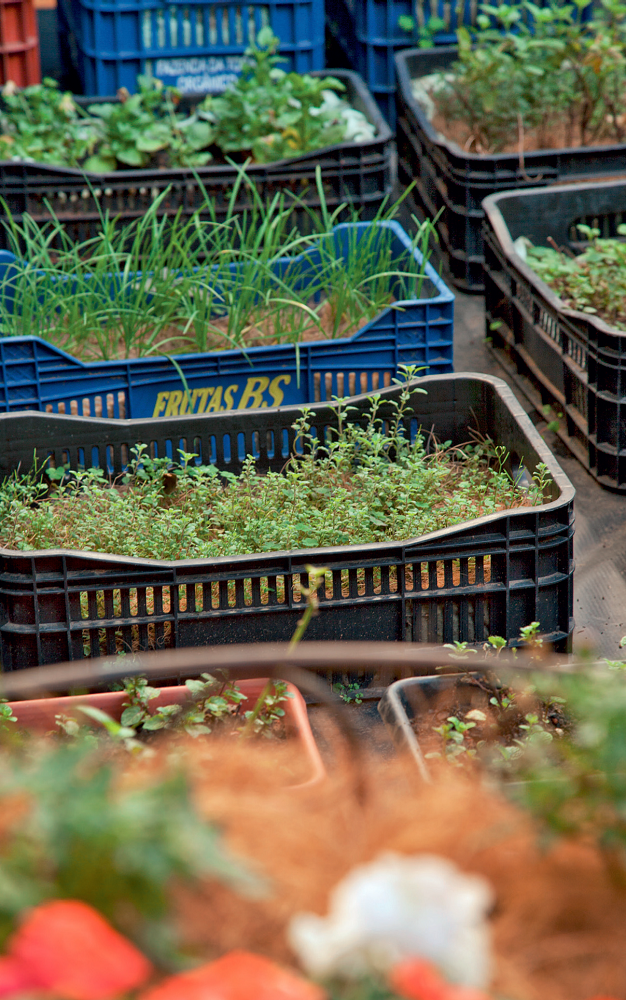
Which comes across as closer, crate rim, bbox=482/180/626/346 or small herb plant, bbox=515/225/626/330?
crate rim, bbox=482/180/626/346

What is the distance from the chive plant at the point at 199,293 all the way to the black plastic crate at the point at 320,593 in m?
1.11

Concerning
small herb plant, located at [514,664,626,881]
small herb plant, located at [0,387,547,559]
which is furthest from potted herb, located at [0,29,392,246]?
small herb plant, located at [514,664,626,881]

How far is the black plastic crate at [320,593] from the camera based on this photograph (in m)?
2.44

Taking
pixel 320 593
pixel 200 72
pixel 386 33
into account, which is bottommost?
pixel 320 593

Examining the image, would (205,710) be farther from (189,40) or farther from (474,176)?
(189,40)

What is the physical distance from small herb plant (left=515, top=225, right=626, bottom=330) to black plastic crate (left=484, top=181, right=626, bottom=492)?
111 mm

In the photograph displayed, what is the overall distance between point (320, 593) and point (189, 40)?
354 centimetres

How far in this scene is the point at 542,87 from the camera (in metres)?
4.87

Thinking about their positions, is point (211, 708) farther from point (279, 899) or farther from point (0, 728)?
point (279, 899)

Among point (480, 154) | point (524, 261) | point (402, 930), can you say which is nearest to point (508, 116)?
point (480, 154)

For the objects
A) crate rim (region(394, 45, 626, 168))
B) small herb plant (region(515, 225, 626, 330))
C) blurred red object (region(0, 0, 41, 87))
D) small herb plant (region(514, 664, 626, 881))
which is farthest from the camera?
blurred red object (region(0, 0, 41, 87))

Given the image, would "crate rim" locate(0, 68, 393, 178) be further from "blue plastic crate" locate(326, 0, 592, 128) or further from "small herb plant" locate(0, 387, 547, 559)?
"small herb plant" locate(0, 387, 547, 559)

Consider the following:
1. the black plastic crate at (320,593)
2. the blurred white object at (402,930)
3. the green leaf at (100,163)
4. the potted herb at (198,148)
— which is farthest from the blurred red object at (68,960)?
the green leaf at (100,163)

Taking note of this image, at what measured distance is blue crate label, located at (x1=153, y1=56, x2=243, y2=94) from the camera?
16.9 feet
